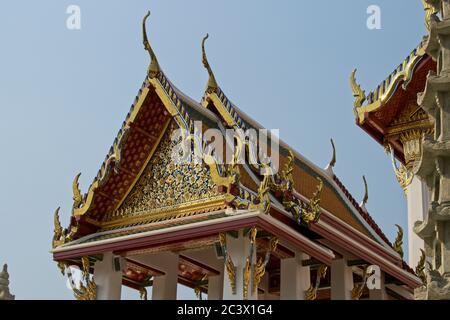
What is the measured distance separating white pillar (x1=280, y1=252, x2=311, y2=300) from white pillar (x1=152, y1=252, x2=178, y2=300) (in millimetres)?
1879

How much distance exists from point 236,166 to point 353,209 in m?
4.29

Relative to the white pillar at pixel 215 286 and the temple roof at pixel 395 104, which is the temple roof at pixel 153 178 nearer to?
the white pillar at pixel 215 286

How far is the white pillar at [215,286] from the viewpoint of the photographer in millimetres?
15063

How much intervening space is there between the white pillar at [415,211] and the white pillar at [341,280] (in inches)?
140

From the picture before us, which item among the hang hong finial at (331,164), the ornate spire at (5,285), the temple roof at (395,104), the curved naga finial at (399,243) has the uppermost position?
the temple roof at (395,104)

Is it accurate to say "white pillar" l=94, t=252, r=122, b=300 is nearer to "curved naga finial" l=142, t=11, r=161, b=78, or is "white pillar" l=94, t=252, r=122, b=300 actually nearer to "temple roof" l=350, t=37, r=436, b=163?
"curved naga finial" l=142, t=11, r=161, b=78

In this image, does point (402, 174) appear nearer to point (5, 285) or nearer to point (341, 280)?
point (341, 280)

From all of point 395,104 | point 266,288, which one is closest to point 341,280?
point 266,288

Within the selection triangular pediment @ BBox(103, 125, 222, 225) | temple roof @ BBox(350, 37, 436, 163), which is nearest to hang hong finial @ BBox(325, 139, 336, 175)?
temple roof @ BBox(350, 37, 436, 163)

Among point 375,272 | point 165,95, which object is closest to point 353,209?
point 375,272

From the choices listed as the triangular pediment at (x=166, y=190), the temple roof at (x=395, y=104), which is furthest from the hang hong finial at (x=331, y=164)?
the triangular pediment at (x=166, y=190)

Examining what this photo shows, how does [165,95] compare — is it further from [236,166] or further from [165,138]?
[236,166]

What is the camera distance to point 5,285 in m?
13.4
